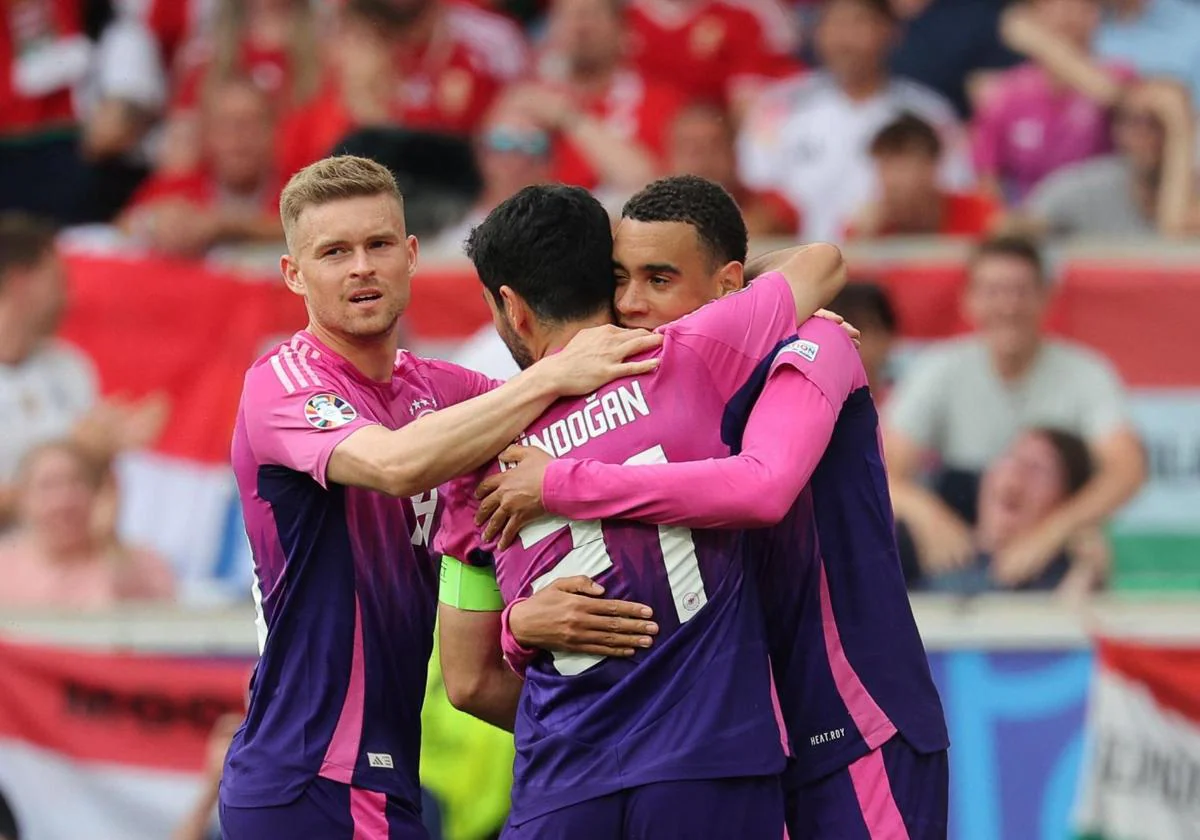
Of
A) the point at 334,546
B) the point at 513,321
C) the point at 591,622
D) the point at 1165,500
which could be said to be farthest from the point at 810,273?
the point at 1165,500

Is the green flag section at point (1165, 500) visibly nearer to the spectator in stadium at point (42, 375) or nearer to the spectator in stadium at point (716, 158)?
the spectator in stadium at point (716, 158)

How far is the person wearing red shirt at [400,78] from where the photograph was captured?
34.8ft

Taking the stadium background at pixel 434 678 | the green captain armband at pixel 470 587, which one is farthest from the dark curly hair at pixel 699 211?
the stadium background at pixel 434 678

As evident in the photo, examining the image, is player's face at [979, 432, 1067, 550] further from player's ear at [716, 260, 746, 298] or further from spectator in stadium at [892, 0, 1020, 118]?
player's ear at [716, 260, 746, 298]

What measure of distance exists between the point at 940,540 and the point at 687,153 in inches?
104

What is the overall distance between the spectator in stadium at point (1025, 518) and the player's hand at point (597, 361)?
377 centimetres

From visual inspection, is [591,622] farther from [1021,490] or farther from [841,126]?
[841,126]

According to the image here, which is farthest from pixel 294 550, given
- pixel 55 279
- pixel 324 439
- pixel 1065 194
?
pixel 1065 194

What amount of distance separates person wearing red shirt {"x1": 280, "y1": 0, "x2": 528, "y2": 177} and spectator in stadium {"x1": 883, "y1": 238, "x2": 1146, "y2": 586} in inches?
124

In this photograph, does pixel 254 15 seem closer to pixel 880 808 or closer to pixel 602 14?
pixel 602 14

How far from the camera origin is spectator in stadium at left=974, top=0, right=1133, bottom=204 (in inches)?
403

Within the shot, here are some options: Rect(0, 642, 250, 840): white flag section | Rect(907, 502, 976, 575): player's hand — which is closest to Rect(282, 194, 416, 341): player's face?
Rect(0, 642, 250, 840): white flag section

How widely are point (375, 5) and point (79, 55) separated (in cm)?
229

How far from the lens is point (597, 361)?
14.4 ft
